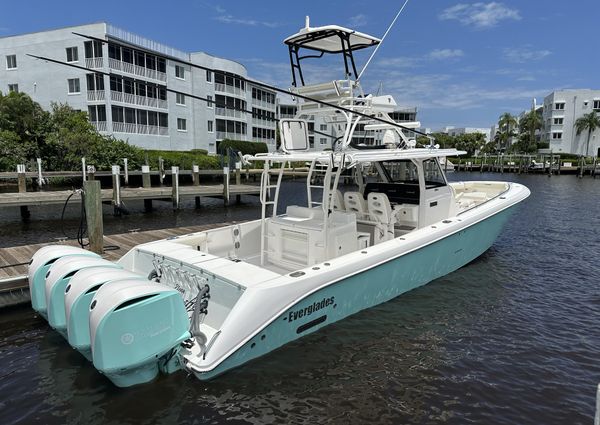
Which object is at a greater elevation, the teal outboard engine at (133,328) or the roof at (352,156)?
the roof at (352,156)

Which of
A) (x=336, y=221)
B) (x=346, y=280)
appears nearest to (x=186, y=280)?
(x=346, y=280)

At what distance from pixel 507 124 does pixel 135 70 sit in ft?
257

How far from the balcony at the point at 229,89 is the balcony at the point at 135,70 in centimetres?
835

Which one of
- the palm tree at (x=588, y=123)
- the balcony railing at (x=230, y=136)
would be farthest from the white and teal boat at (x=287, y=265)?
the palm tree at (x=588, y=123)

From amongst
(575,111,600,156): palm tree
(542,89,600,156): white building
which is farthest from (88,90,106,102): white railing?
(575,111,600,156): palm tree

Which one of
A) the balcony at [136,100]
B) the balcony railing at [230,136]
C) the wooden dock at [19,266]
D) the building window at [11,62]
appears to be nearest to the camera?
the wooden dock at [19,266]

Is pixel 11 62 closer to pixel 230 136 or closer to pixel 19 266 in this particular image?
pixel 230 136

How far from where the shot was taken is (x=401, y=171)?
8.73 metres

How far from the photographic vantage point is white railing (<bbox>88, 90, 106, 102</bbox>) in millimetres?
32562

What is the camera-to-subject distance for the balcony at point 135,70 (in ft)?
107

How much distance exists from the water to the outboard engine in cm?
71

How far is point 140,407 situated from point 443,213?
6.65 metres

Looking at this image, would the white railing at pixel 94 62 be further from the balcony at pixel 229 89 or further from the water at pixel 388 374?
the water at pixel 388 374

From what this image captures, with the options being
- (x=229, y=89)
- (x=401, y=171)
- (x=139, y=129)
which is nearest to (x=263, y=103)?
(x=229, y=89)
